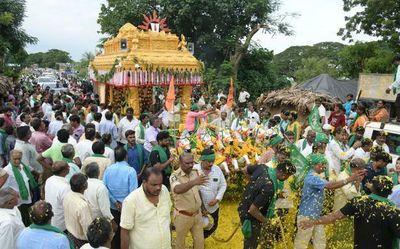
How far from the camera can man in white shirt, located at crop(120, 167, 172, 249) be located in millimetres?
3680

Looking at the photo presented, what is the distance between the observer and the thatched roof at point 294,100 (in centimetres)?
1353

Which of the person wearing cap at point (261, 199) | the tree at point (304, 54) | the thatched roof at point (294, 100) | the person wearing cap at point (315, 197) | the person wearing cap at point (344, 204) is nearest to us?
the person wearing cap at point (261, 199)

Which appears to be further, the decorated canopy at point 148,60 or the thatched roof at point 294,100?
the thatched roof at point 294,100

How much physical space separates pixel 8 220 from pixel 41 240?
0.55 meters

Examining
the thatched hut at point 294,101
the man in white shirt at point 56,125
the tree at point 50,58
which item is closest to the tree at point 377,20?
the thatched hut at point 294,101

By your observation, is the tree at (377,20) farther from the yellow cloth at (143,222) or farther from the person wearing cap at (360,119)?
the yellow cloth at (143,222)

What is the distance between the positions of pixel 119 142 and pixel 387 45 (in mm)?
17571

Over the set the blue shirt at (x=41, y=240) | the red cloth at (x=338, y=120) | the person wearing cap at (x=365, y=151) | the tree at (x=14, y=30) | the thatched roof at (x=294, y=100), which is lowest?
the blue shirt at (x=41, y=240)

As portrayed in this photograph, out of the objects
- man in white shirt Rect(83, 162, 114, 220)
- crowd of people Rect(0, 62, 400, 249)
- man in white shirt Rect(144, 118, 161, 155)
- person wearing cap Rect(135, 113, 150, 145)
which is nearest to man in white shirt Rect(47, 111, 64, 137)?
crowd of people Rect(0, 62, 400, 249)

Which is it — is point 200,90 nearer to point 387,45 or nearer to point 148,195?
point 387,45

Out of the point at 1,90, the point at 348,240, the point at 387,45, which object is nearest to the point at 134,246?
the point at 348,240

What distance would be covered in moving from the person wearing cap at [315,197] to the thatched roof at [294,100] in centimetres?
862

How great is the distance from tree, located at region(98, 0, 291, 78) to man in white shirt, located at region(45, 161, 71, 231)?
1927 centimetres

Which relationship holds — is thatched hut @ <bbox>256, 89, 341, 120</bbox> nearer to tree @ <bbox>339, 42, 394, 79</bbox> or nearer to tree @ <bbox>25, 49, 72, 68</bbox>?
tree @ <bbox>339, 42, 394, 79</bbox>
